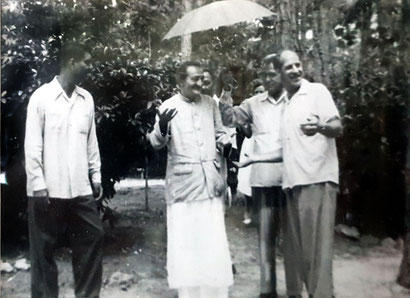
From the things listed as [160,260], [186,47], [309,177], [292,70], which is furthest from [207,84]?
[160,260]

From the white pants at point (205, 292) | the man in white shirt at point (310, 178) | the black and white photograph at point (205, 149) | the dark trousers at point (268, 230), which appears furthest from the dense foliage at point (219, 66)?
the white pants at point (205, 292)

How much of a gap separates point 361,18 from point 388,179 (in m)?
0.89

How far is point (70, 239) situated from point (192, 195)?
660mm

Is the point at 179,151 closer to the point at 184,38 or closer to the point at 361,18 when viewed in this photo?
the point at 184,38

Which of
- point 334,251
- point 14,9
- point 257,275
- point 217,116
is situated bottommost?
point 257,275

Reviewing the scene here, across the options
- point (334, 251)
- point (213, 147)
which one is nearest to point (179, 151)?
point (213, 147)

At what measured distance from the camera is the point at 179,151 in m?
2.26

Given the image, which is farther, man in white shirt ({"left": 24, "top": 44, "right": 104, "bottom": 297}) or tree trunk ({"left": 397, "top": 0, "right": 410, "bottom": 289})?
tree trunk ({"left": 397, "top": 0, "right": 410, "bottom": 289})

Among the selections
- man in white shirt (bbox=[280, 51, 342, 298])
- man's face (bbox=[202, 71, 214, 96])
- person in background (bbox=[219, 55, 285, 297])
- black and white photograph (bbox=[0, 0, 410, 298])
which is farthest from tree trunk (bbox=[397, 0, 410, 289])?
man's face (bbox=[202, 71, 214, 96])

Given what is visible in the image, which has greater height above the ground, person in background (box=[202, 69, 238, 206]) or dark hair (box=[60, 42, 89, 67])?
A: dark hair (box=[60, 42, 89, 67])

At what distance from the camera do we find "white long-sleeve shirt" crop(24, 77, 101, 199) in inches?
85.9

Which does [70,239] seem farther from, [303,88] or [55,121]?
[303,88]

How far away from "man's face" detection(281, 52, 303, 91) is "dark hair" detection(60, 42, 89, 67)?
105 centimetres

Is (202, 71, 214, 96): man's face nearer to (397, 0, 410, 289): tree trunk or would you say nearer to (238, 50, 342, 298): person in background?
(238, 50, 342, 298): person in background
